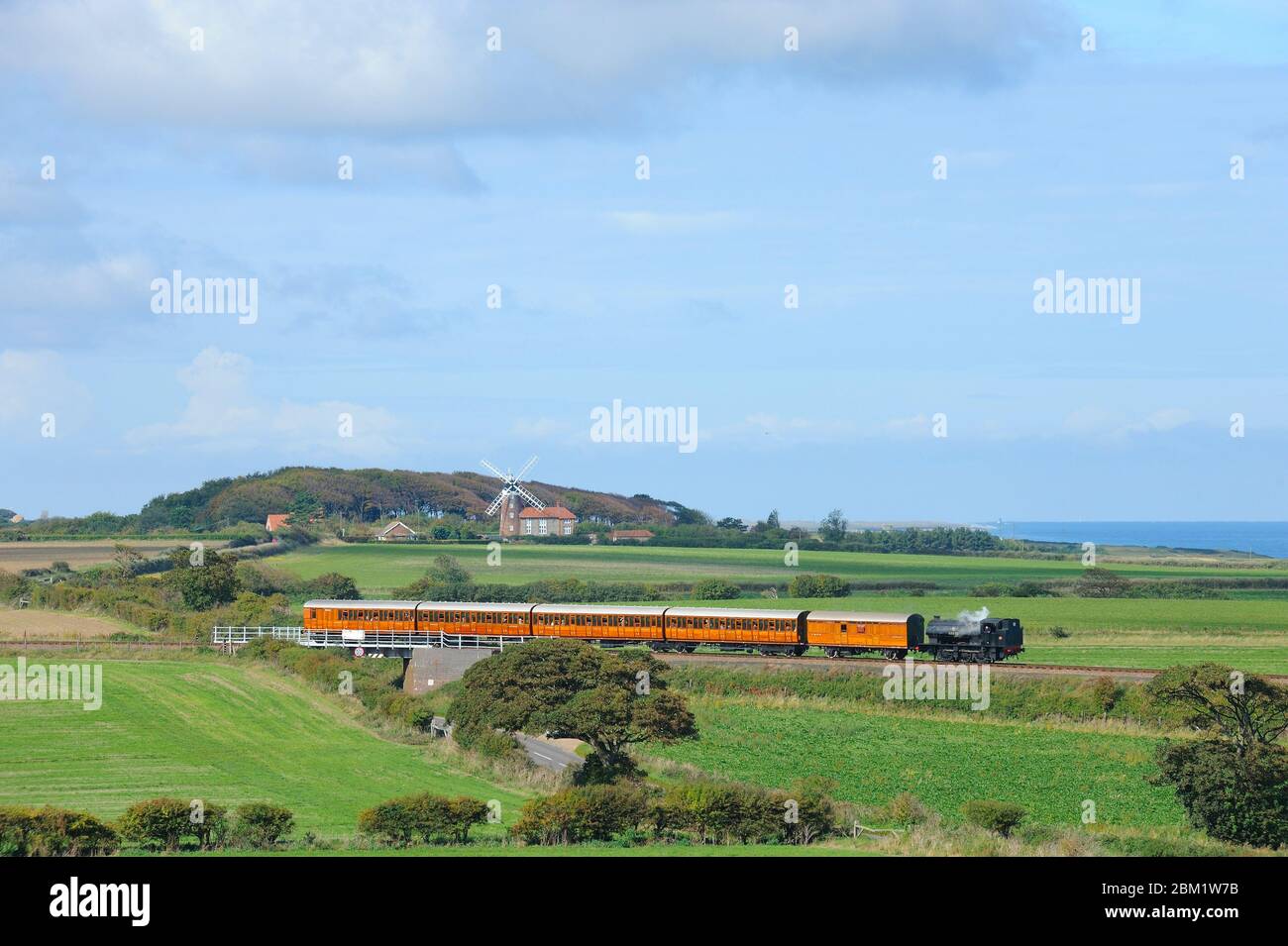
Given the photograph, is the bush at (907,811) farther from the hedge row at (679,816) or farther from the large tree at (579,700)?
the large tree at (579,700)

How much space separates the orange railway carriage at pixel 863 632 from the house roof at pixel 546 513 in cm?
11297

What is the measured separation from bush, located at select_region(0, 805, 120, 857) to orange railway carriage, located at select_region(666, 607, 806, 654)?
1547 inches

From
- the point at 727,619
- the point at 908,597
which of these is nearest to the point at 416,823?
the point at 727,619

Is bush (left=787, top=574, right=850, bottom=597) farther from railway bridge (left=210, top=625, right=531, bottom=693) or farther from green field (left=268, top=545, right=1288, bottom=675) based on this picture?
railway bridge (left=210, top=625, right=531, bottom=693)

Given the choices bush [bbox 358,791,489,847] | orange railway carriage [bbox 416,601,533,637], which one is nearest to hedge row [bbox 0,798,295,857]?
bush [bbox 358,791,489,847]

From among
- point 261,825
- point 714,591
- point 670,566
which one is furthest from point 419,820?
point 670,566

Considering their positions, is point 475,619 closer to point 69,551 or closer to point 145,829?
point 145,829

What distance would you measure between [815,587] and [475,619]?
37649mm

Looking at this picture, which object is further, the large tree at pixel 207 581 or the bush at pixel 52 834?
the large tree at pixel 207 581

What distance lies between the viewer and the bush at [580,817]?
38.6 metres

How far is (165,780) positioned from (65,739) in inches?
326

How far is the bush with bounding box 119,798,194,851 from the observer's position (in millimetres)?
37625

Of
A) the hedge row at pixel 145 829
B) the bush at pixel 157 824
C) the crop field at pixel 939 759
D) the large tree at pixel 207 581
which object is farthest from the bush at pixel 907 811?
the large tree at pixel 207 581
